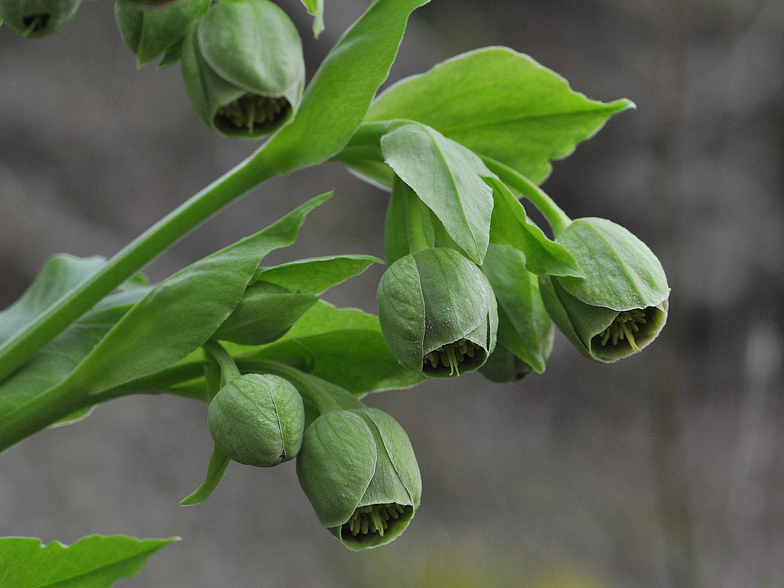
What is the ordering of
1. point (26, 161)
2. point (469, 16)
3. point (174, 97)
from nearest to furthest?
1. point (26, 161)
2. point (174, 97)
3. point (469, 16)

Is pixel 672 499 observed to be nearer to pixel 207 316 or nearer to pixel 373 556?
pixel 373 556

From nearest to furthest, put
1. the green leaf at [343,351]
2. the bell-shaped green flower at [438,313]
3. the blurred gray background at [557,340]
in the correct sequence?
the bell-shaped green flower at [438,313], the green leaf at [343,351], the blurred gray background at [557,340]

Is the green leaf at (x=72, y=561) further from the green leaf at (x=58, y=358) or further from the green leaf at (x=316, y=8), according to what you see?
the green leaf at (x=316, y=8)

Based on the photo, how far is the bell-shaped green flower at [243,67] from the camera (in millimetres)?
271

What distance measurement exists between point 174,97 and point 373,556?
0.85 metres

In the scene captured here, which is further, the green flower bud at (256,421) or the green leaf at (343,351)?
the green leaf at (343,351)

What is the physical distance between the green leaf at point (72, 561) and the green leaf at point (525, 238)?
19cm

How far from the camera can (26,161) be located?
1.28 m

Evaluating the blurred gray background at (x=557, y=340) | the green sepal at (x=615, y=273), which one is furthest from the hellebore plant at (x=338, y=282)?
the blurred gray background at (x=557, y=340)

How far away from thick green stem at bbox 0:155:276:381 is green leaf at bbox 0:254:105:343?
0.09 metres

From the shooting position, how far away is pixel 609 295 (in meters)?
0.28

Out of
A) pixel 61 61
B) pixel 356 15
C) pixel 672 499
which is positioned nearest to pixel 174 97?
pixel 61 61

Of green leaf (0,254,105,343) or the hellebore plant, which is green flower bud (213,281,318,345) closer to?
the hellebore plant

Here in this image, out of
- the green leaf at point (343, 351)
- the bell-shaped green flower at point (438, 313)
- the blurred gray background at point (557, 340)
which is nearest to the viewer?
the bell-shaped green flower at point (438, 313)
